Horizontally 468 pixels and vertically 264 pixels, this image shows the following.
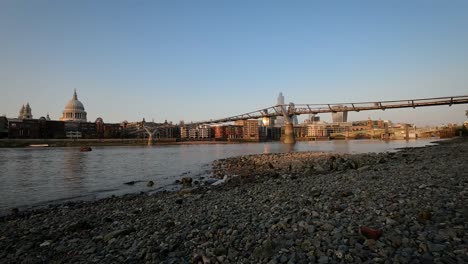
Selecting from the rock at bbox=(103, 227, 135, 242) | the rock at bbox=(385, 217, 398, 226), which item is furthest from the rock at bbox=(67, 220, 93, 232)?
the rock at bbox=(385, 217, 398, 226)

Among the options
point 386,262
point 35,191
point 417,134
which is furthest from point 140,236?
point 417,134

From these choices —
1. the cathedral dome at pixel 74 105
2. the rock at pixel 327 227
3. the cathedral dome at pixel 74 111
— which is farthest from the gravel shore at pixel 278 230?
the cathedral dome at pixel 74 105

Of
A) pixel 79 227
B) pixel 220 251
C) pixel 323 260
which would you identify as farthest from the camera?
pixel 79 227

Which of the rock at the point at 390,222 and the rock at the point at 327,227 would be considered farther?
the rock at the point at 327,227

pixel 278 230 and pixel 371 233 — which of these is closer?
pixel 371 233

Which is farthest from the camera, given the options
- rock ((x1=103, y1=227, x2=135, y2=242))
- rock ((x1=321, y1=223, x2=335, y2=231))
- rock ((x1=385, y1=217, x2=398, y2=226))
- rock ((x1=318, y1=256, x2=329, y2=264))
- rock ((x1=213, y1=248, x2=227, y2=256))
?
rock ((x1=103, y1=227, x2=135, y2=242))

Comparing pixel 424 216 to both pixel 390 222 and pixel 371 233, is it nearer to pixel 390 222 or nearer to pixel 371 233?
pixel 390 222

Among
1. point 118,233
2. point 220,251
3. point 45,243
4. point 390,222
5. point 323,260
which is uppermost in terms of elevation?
point 390,222

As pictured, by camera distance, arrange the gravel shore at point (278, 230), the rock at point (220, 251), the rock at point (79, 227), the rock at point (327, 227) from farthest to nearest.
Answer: the rock at point (79, 227) → the rock at point (327, 227) → the rock at point (220, 251) → the gravel shore at point (278, 230)

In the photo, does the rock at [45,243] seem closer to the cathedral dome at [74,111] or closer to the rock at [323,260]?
the rock at [323,260]

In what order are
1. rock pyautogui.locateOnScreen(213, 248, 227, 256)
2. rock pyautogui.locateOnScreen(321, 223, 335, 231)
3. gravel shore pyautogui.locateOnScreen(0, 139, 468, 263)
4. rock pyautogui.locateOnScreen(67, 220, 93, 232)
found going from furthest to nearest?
rock pyautogui.locateOnScreen(67, 220, 93, 232)
rock pyautogui.locateOnScreen(321, 223, 335, 231)
rock pyautogui.locateOnScreen(213, 248, 227, 256)
gravel shore pyautogui.locateOnScreen(0, 139, 468, 263)

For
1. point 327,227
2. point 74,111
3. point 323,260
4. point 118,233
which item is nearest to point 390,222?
point 327,227

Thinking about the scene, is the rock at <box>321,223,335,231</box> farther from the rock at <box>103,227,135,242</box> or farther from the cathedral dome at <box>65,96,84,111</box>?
the cathedral dome at <box>65,96,84,111</box>

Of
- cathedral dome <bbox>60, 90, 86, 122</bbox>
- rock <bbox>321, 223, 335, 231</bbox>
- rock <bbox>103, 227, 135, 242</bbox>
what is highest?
cathedral dome <bbox>60, 90, 86, 122</bbox>
